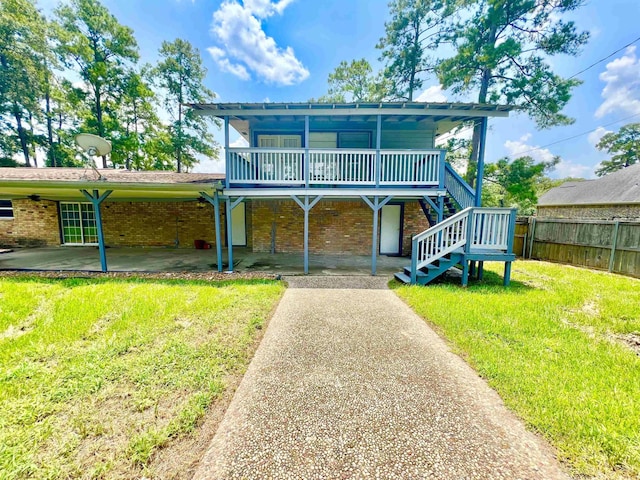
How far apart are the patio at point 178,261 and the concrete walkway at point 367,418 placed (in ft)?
13.4

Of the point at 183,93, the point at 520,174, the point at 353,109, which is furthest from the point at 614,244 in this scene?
the point at 183,93

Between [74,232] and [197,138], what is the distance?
34.7 feet

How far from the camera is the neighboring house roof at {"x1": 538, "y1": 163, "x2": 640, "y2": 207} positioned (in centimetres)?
1598

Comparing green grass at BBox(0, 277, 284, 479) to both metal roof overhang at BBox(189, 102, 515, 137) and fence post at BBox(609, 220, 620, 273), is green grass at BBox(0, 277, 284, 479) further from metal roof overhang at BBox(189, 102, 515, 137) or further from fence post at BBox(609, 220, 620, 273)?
fence post at BBox(609, 220, 620, 273)

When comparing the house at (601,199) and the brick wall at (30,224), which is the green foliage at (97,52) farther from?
the house at (601,199)

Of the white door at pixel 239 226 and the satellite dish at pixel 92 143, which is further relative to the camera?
Result: the white door at pixel 239 226

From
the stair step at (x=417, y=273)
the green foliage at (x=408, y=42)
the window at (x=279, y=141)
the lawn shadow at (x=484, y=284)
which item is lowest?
the lawn shadow at (x=484, y=284)

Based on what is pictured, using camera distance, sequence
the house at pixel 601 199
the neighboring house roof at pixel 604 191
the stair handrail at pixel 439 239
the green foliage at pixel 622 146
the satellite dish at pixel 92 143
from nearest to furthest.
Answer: the stair handrail at pixel 439 239 < the satellite dish at pixel 92 143 < the house at pixel 601 199 < the neighboring house roof at pixel 604 191 < the green foliage at pixel 622 146

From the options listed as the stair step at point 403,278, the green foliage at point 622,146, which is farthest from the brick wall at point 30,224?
the green foliage at point 622,146

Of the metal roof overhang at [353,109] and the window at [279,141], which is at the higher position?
the metal roof overhang at [353,109]

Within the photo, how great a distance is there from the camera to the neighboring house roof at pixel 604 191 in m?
16.0

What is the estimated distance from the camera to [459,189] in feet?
24.8

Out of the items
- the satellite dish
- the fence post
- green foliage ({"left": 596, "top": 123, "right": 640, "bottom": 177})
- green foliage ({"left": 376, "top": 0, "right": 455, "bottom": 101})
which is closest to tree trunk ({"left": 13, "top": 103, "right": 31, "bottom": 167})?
the satellite dish

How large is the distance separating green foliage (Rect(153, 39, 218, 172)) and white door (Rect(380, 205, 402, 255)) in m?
15.7
